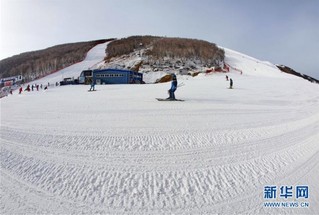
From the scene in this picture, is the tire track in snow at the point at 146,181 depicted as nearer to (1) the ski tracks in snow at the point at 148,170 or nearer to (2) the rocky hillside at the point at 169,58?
(1) the ski tracks in snow at the point at 148,170

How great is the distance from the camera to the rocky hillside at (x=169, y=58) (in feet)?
195

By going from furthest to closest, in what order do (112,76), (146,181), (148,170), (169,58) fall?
(169,58), (112,76), (148,170), (146,181)

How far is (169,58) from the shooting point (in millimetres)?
64312

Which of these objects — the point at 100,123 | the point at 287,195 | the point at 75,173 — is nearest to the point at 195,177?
the point at 287,195

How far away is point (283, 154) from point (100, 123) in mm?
4731

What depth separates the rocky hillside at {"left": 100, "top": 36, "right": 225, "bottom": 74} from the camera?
5944 cm

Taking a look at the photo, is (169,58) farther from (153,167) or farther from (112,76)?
(153,167)

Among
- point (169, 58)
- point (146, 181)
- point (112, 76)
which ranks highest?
point (169, 58)

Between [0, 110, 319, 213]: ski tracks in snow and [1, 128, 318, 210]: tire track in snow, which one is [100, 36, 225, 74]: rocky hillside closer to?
[0, 110, 319, 213]: ski tracks in snow

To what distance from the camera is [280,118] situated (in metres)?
6.61

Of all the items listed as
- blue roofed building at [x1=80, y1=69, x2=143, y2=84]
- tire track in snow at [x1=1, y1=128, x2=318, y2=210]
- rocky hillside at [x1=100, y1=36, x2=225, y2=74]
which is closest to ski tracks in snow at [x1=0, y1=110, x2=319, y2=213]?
tire track in snow at [x1=1, y1=128, x2=318, y2=210]

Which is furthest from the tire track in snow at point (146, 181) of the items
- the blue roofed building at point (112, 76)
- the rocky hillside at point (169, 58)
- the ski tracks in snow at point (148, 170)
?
the rocky hillside at point (169, 58)

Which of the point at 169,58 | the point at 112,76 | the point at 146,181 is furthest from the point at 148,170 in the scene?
the point at 169,58

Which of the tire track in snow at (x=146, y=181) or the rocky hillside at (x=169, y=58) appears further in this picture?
the rocky hillside at (x=169, y=58)
